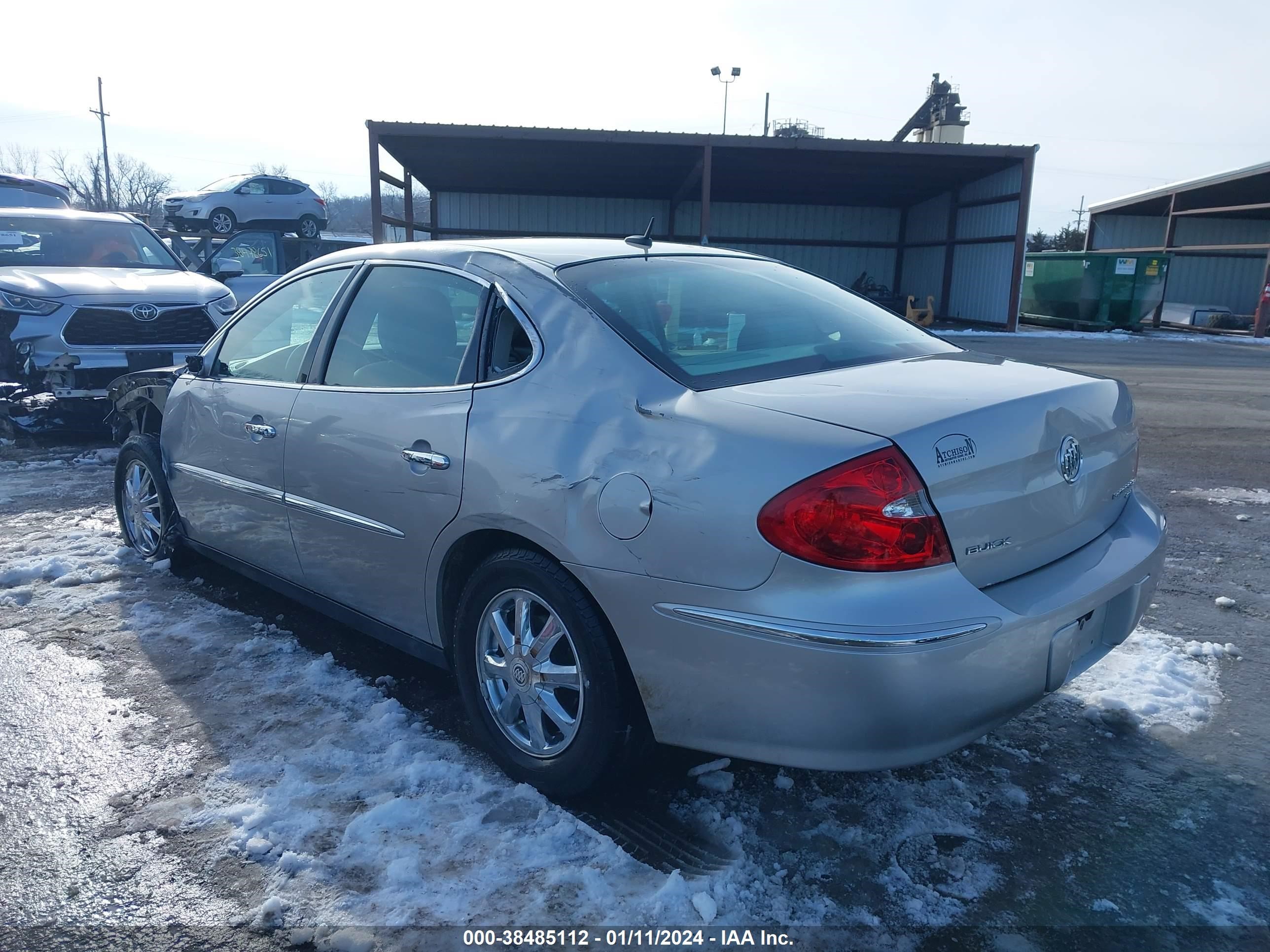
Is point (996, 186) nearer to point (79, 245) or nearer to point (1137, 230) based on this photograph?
point (1137, 230)

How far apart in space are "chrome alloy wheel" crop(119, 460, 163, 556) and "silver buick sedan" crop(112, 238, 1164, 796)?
1341 millimetres

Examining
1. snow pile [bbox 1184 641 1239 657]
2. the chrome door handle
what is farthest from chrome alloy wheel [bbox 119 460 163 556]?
snow pile [bbox 1184 641 1239 657]

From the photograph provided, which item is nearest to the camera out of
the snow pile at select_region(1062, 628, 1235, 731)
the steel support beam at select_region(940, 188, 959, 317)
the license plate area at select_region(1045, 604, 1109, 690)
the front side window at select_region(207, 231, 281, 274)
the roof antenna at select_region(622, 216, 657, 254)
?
the license plate area at select_region(1045, 604, 1109, 690)

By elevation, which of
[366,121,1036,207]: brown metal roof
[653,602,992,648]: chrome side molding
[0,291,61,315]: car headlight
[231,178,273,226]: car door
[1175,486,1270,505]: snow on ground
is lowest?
[1175,486,1270,505]: snow on ground

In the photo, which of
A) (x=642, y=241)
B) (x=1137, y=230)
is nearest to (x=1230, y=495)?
(x=642, y=241)

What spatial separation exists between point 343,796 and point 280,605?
1813 mm

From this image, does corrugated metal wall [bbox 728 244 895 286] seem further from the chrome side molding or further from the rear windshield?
the chrome side molding

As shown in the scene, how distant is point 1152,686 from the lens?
3.41m

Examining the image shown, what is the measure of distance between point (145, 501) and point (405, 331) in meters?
2.37

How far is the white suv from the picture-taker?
24.0 meters

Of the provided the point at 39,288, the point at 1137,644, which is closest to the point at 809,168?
the point at 39,288

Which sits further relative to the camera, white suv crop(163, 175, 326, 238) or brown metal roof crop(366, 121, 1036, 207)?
white suv crop(163, 175, 326, 238)

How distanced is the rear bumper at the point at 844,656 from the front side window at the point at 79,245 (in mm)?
8624

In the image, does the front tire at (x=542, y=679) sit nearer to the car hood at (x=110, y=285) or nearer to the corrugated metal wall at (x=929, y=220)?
the car hood at (x=110, y=285)
